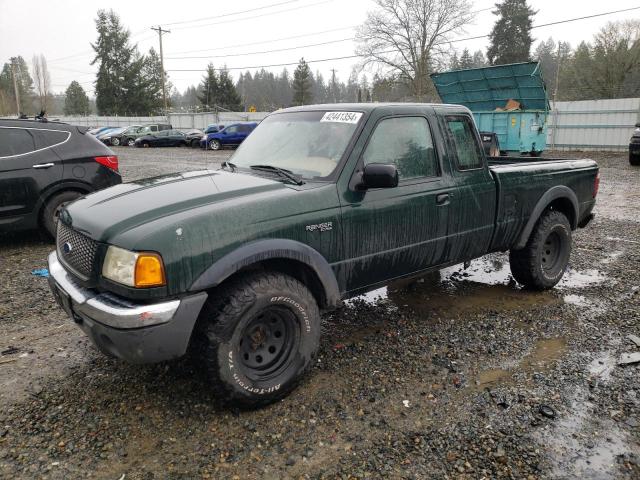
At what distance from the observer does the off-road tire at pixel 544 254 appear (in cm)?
487

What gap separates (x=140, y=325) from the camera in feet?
8.35

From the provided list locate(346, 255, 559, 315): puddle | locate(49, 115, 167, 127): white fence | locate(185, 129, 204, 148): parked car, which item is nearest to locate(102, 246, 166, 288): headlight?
locate(346, 255, 559, 315): puddle

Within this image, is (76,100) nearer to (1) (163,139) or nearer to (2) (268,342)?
(1) (163,139)

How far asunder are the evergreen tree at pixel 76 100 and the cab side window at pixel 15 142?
80.3m

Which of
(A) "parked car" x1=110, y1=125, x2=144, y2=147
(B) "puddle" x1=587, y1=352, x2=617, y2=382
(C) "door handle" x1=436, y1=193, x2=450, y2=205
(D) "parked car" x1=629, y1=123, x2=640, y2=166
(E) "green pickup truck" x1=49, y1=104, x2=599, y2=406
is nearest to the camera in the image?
(E) "green pickup truck" x1=49, y1=104, x2=599, y2=406

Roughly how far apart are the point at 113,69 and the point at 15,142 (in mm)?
60902

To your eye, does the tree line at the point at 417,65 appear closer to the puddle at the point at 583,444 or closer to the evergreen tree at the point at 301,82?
the evergreen tree at the point at 301,82

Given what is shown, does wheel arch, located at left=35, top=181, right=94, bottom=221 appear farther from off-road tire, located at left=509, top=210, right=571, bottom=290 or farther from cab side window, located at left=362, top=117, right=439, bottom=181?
off-road tire, located at left=509, top=210, right=571, bottom=290

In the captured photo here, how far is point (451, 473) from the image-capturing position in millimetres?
2512

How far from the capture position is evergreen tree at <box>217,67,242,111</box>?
5678cm

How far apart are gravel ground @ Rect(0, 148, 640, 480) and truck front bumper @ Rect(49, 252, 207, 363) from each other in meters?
0.56

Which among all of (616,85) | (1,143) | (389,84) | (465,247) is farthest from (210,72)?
(465,247)

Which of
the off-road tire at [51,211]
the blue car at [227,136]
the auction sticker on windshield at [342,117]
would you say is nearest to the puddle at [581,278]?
the auction sticker on windshield at [342,117]

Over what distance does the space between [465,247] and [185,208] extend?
2.49 meters
